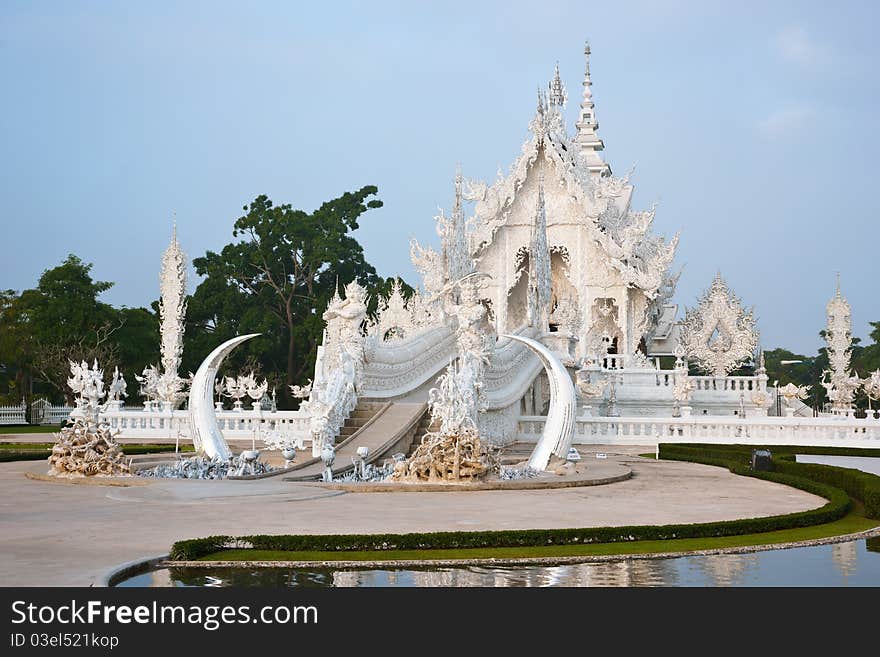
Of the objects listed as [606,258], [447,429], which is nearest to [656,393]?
[606,258]

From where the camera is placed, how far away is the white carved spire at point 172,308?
100.0 ft

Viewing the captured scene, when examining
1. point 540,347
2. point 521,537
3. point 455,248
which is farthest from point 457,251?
point 521,537

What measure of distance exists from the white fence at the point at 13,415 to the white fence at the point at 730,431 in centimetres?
2198

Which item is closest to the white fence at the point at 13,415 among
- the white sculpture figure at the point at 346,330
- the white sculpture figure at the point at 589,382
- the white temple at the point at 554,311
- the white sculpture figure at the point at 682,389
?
the white temple at the point at 554,311

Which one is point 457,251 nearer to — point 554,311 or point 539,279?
point 539,279

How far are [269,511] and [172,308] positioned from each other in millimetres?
20512

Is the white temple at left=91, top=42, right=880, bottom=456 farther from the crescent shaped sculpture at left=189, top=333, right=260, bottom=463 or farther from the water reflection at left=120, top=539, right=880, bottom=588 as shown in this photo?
the water reflection at left=120, top=539, right=880, bottom=588

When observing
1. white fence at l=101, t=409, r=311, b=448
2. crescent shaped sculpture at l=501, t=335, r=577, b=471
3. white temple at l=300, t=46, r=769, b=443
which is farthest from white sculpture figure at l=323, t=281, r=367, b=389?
crescent shaped sculpture at l=501, t=335, r=577, b=471

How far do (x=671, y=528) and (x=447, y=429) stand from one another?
527 centimetres

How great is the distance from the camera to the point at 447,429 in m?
15.4

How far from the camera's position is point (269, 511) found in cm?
1238

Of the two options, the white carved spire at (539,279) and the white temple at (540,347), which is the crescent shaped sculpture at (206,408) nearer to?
the white temple at (540,347)

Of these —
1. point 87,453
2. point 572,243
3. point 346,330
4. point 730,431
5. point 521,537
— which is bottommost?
point 521,537
